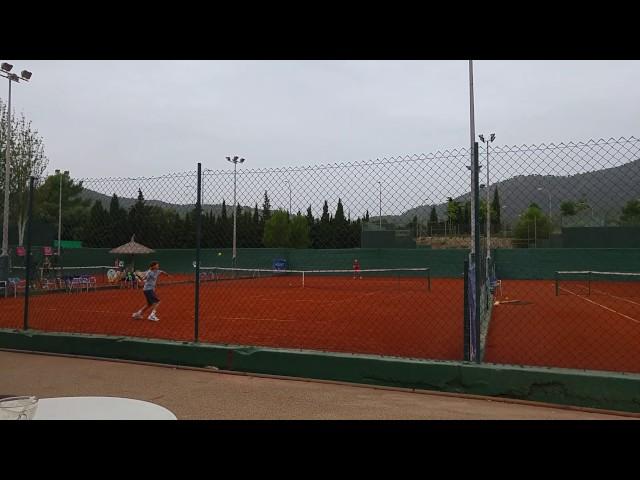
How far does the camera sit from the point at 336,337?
9.09 metres

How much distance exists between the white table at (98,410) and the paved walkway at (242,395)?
1485mm

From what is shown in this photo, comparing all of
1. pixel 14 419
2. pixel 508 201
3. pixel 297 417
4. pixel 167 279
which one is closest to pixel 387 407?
pixel 297 417

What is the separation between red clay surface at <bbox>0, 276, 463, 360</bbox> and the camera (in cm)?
842

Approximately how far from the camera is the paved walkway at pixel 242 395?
4344mm

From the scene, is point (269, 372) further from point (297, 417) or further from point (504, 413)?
point (504, 413)

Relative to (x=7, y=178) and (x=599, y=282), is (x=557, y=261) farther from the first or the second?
(x=7, y=178)

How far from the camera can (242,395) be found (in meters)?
4.94

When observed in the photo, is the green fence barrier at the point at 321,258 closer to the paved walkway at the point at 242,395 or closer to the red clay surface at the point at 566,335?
the red clay surface at the point at 566,335

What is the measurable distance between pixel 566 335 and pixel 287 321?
6.11 metres

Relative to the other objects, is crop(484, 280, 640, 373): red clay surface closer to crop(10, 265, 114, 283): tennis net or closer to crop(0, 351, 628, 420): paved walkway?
crop(0, 351, 628, 420): paved walkway

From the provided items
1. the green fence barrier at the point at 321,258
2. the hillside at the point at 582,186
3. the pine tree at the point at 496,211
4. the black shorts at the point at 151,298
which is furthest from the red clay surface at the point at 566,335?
the green fence barrier at the point at 321,258

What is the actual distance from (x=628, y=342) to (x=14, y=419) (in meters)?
9.53

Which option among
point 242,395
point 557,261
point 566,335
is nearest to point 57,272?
point 242,395

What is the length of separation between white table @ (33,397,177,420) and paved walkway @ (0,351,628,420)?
1485mm
